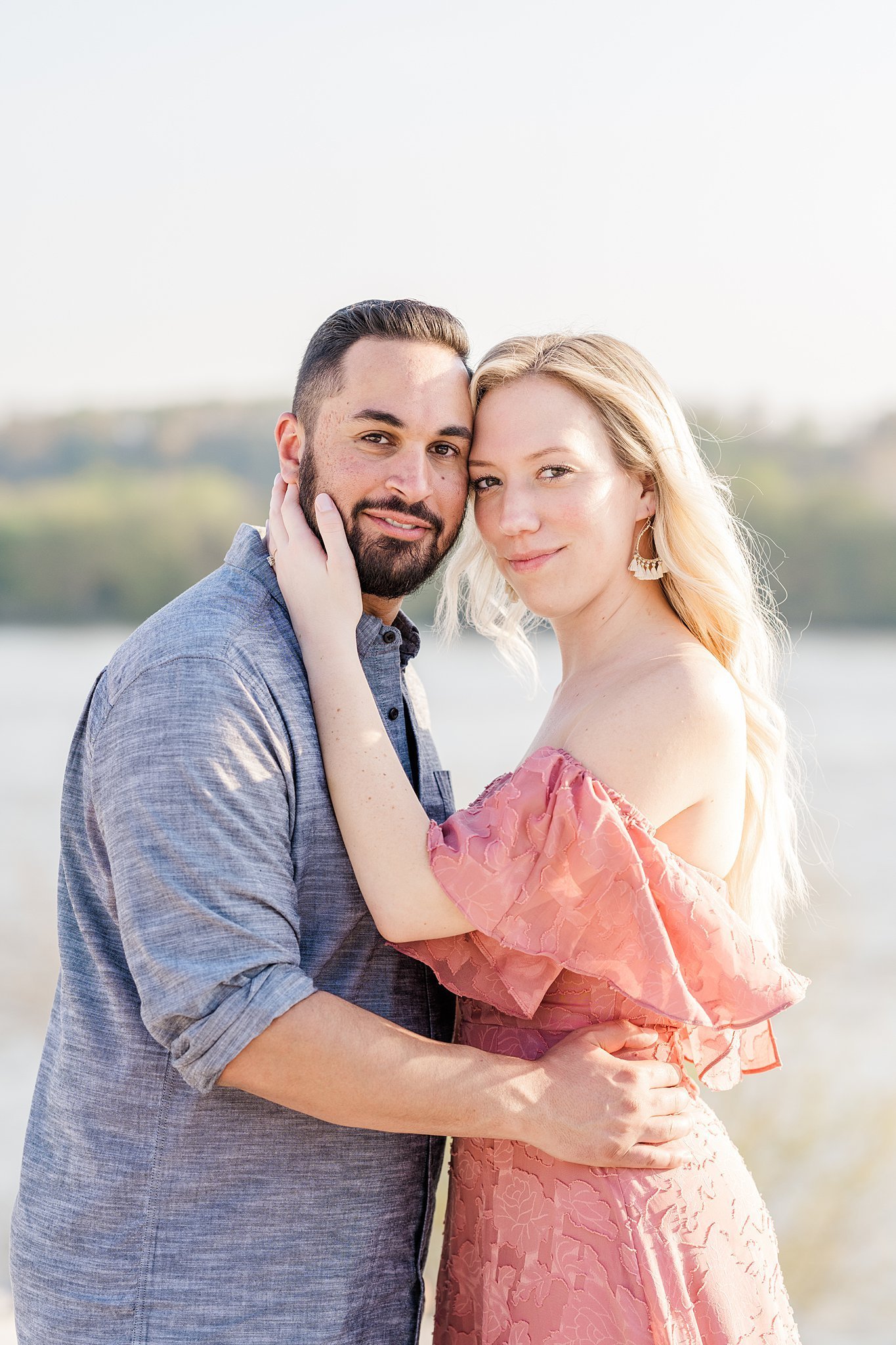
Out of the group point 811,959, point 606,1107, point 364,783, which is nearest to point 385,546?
point 364,783

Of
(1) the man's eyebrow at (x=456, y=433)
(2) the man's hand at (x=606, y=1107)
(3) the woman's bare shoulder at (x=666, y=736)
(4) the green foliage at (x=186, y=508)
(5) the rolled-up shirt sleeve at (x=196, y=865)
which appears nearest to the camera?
(5) the rolled-up shirt sleeve at (x=196, y=865)

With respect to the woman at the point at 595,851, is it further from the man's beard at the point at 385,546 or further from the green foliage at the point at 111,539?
the green foliage at the point at 111,539

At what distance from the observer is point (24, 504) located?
2014cm

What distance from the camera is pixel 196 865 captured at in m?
1.59

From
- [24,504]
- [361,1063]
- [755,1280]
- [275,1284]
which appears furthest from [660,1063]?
[24,504]

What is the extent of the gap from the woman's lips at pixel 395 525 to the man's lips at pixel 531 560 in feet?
0.76

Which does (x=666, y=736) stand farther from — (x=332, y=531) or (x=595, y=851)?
(x=332, y=531)

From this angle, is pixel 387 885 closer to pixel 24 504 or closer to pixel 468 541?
pixel 468 541

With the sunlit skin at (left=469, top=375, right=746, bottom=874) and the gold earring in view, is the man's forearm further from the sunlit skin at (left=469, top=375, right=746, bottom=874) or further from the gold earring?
the gold earring

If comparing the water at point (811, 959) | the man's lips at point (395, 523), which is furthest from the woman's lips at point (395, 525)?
the water at point (811, 959)

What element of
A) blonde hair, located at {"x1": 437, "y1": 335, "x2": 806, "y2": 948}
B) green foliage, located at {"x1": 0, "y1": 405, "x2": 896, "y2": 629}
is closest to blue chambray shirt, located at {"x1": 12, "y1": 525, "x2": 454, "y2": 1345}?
blonde hair, located at {"x1": 437, "y1": 335, "x2": 806, "y2": 948}

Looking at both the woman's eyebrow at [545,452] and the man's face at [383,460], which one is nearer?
the man's face at [383,460]

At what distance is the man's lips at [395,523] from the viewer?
2014 millimetres

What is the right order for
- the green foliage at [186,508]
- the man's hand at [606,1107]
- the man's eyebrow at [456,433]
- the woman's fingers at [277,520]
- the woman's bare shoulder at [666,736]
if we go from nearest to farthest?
the man's hand at [606,1107] → the woman's bare shoulder at [666,736] → the woman's fingers at [277,520] → the man's eyebrow at [456,433] → the green foliage at [186,508]
